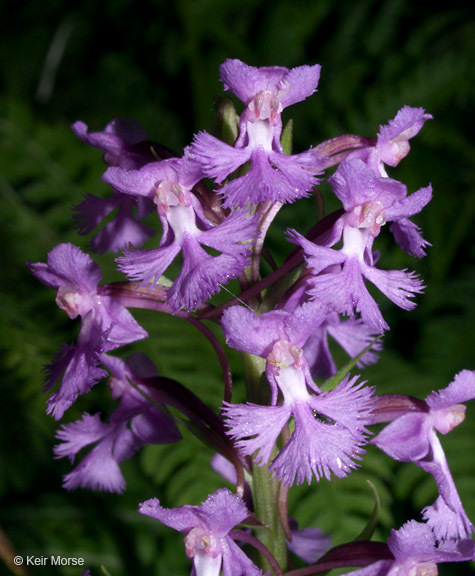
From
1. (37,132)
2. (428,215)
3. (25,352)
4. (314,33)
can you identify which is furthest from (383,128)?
(314,33)

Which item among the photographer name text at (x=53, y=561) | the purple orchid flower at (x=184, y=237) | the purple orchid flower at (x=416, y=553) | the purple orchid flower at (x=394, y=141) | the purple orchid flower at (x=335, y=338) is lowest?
the photographer name text at (x=53, y=561)

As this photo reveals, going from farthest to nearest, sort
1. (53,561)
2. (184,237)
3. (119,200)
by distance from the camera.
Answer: (53,561), (119,200), (184,237)

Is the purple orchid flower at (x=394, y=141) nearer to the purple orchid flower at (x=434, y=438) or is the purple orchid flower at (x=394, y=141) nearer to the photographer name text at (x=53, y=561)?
the purple orchid flower at (x=434, y=438)

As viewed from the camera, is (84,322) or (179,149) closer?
(84,322)

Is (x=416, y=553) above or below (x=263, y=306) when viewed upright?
below

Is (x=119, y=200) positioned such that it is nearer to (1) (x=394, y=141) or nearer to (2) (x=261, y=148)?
(2) (x=261, y=148)

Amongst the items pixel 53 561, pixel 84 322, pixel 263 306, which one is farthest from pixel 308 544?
pixel 53 561

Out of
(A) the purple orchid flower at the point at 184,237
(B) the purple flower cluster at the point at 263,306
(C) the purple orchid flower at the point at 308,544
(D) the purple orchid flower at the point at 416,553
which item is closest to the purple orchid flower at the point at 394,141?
(B) the purple flower cluster at the point at 263,306

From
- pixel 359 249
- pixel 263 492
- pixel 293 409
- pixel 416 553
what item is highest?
pixel 359 249
